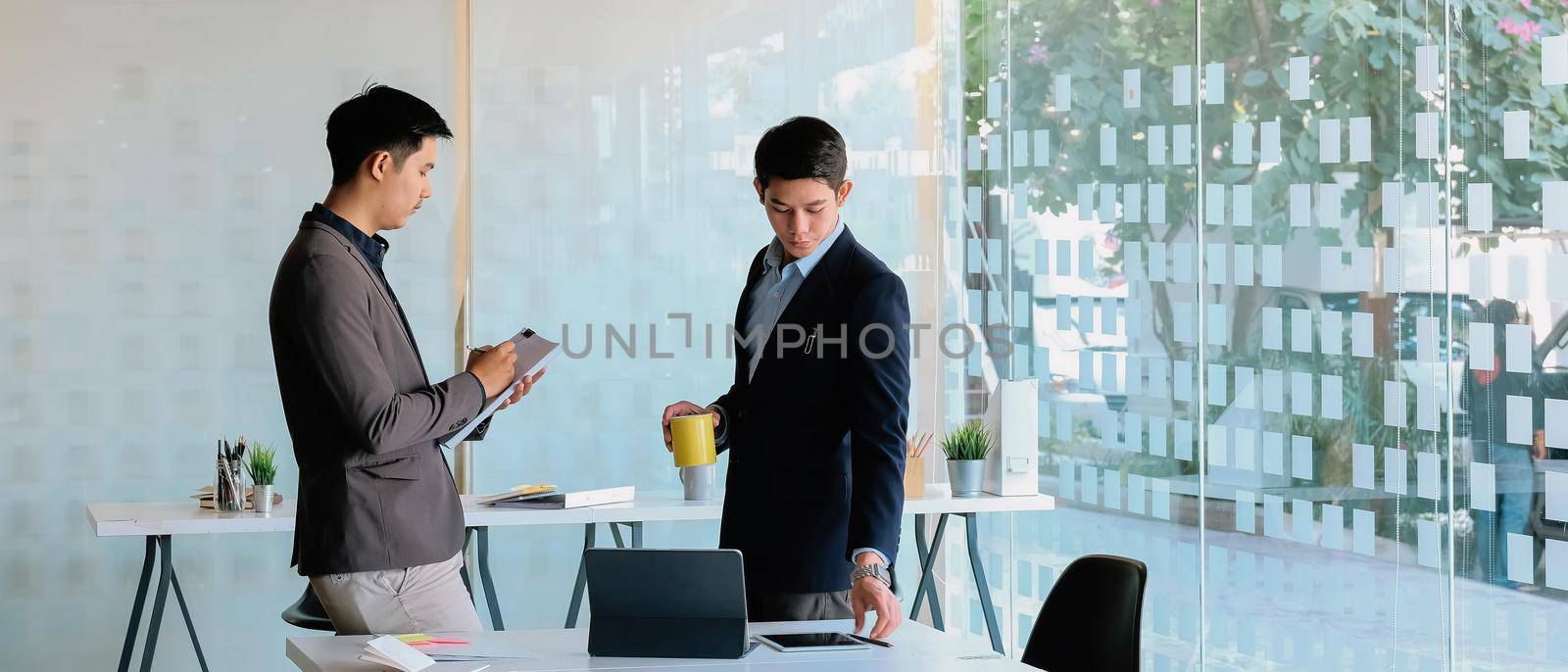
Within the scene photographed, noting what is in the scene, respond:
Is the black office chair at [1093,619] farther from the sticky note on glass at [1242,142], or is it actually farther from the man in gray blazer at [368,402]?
the sticky note on glass at [1242,142]

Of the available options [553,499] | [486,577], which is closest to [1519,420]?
[553,499]

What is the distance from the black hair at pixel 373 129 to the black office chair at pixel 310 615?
1745 millimetres

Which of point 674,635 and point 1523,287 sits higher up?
point 1523,287

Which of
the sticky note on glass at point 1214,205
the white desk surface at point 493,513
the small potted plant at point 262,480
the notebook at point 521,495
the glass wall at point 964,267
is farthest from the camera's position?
the notebook at point 521,495

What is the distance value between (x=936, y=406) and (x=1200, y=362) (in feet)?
5.04

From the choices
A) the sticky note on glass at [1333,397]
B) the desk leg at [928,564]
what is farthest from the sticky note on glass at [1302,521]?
the desk leg at [928,564]

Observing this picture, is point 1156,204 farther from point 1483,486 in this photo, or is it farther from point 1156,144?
point 1483,486

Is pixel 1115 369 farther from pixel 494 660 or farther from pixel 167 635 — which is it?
pixel 167 635

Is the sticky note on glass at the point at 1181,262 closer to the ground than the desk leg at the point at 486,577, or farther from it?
farther from it

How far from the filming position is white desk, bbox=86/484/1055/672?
393cm

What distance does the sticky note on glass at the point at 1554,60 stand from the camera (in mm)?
3139

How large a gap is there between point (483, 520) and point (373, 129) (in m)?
1.92

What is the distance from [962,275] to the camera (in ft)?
18.3

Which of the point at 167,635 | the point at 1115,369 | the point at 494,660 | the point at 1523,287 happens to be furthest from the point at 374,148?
the point at 167,635
